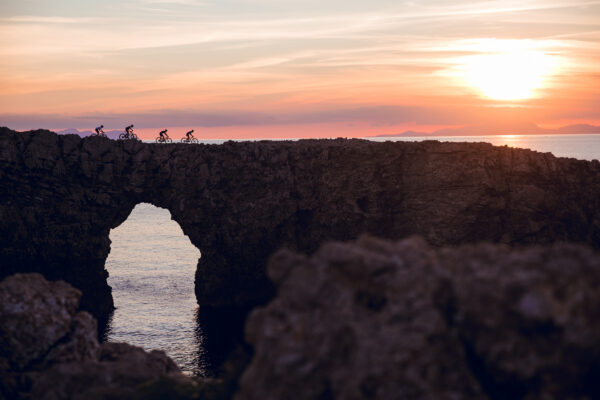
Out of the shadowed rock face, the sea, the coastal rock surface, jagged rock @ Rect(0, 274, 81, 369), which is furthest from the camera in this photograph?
the shadowed rock face

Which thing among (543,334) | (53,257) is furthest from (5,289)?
(53,257)

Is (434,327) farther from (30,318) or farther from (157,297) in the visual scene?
(157,297)

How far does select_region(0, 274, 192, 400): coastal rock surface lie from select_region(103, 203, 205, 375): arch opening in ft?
102

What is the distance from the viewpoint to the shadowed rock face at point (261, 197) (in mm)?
65688

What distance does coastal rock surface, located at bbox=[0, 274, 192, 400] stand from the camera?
62.4 ft

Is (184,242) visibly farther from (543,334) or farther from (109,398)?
(543,334)

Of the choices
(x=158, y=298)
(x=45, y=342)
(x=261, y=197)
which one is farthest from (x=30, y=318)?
(x=158, y=298)

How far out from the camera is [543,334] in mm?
9648

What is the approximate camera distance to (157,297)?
7881 cm

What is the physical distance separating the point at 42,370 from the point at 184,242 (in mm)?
116563

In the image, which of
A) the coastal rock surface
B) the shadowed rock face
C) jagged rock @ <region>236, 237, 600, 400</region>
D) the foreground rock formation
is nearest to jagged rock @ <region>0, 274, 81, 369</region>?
the coastal rock surface

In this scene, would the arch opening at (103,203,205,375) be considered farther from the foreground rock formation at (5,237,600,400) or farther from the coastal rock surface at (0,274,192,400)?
the foreground rock formation at (5,237,600,400)

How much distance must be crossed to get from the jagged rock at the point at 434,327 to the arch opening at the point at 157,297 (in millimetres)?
41818

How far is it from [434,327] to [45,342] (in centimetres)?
1488
